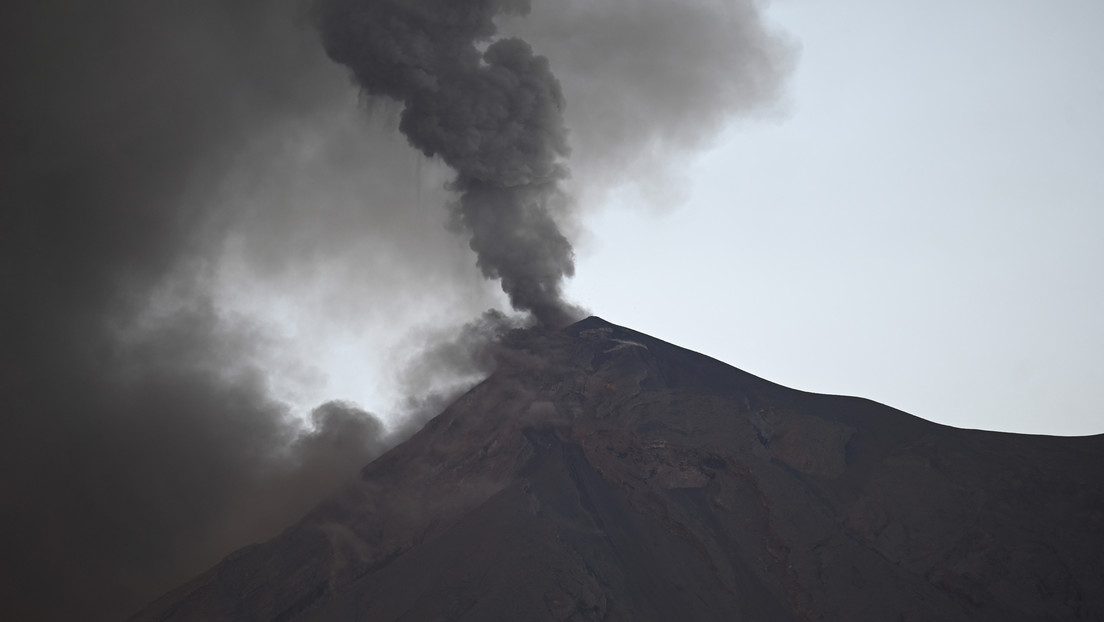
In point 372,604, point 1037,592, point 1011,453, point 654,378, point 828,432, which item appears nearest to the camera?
point 1037,592

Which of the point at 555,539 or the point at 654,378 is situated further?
the point at 654,378

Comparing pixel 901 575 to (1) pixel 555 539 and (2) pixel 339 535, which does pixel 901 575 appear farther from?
(2) pixel 339 535

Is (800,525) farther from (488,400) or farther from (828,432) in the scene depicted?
(488,400)

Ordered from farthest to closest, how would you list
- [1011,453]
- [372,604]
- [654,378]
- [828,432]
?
[654,378], [828,432], [1011,453], [372,604]

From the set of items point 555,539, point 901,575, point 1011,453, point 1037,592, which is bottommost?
point 1037,592

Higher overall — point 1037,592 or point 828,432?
point 828,432

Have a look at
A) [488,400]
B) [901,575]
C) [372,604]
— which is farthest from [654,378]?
[372,604]
